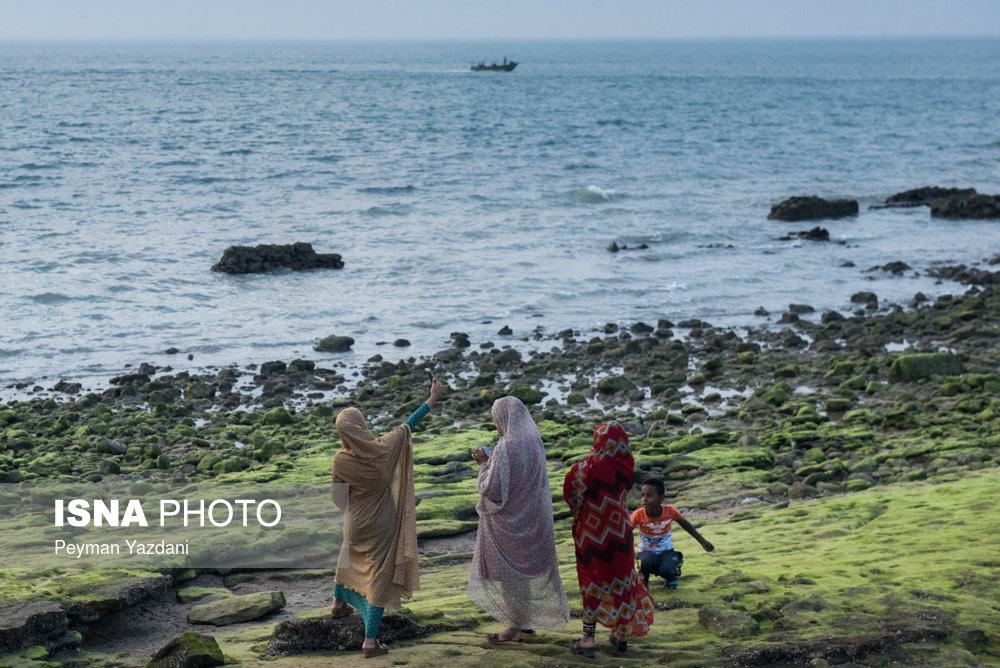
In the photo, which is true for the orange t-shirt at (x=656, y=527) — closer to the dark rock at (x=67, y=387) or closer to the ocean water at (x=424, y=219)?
the dark rock at (x=67, y=387)

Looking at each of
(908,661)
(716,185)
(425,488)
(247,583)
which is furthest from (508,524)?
(716,185)

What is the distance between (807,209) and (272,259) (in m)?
18.5

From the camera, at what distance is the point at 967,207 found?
3559cm

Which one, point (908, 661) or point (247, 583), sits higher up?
point (908, 661)

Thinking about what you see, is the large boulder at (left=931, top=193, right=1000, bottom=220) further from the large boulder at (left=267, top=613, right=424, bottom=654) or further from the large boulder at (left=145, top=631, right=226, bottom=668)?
the large boulder at (left=145, top=631, right=226, bottom=668)

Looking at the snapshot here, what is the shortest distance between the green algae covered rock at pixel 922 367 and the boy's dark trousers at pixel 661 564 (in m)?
9.60

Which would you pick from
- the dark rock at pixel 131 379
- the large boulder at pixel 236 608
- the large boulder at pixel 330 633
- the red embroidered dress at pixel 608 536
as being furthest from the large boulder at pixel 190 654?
the dark rock at pixel 131 379

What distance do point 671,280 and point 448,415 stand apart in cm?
1202

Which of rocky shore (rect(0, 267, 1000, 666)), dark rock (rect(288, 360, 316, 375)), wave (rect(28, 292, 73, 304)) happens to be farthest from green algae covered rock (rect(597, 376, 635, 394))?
wave (rect(28, 292, 73, 304))

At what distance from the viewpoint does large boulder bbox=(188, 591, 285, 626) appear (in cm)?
779

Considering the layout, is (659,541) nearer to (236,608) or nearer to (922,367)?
(236,608)

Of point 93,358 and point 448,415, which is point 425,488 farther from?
point 93,358

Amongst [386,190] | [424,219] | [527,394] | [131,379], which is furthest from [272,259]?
[386,190]

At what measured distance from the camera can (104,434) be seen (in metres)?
14.5
